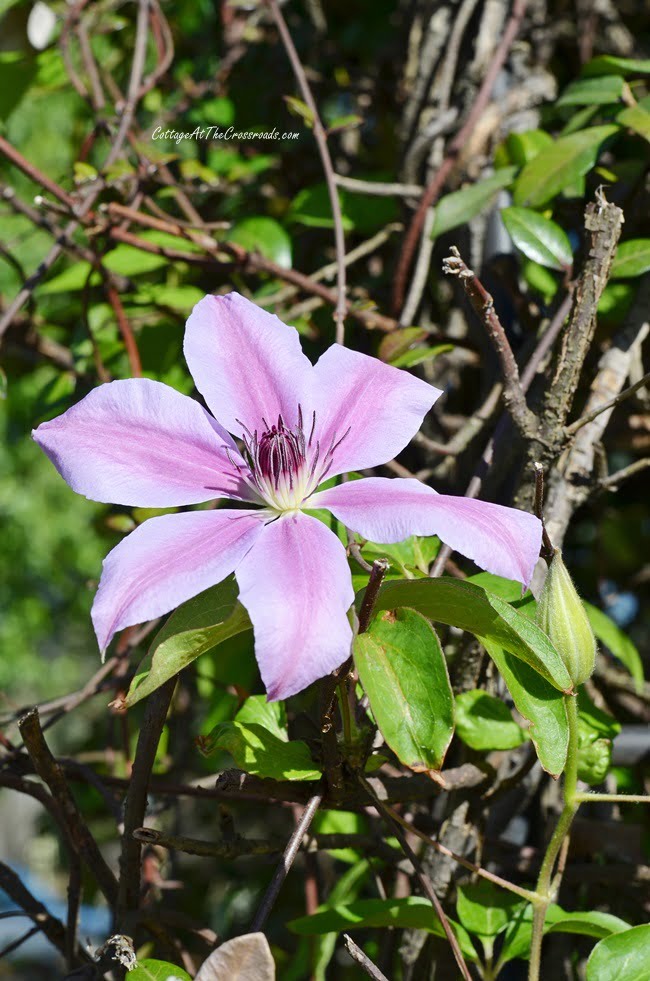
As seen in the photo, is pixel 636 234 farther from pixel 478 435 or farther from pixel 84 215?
pixel 84 215

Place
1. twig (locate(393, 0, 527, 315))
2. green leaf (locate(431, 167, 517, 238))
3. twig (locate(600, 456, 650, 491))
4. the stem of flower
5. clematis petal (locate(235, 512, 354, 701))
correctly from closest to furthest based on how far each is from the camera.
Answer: clematis petal (locate(235, 512, 354, 701)) < the stem of flower < twig (locate(600, 456, 650, 491)) < green leaf (locate(431, 167, 517, 238)) < twig (locate(393, 0, 527, 315))

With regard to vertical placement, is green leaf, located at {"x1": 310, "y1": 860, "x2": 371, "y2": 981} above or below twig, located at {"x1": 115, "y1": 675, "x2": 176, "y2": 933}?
below

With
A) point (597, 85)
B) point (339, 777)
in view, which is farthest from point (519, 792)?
point (597, 85)

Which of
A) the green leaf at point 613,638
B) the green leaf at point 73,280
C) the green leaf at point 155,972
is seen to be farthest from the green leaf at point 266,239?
the green leaf at point 155,972

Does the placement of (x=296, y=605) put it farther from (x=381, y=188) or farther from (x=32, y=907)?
(x=381, y=188)

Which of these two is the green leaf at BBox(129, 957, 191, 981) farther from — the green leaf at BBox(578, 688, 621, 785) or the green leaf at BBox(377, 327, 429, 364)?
the green leaf at BBox(377, 327, 429, 364)

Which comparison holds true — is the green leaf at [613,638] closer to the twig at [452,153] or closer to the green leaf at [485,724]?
the green leaf at [485,724]

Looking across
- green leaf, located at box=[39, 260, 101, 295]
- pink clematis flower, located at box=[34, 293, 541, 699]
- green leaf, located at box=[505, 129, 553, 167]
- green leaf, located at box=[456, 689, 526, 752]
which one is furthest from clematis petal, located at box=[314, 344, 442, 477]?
green leaf, located at box=[39, 260, 101, 295]
